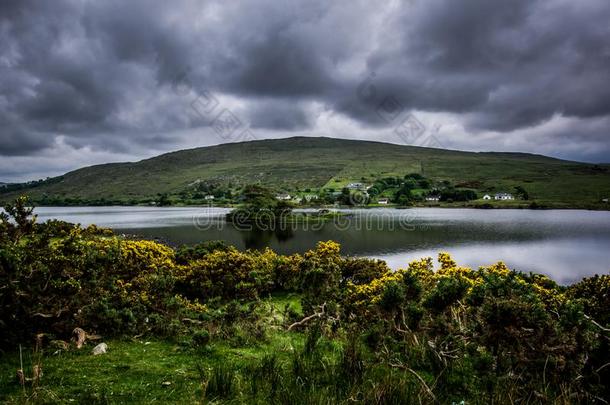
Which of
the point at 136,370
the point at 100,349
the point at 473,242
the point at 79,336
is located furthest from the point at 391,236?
the point at 136,370

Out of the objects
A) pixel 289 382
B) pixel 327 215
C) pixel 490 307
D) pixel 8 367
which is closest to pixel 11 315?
pixel 8 367

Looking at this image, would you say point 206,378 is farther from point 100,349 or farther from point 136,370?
point 100,349

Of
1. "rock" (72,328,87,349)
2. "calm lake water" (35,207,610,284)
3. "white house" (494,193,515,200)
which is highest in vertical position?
"rock" (72,328,87,349)

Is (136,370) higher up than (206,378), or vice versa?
(206,378)

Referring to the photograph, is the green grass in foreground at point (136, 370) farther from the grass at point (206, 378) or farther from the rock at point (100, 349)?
the rock at point (100, 349)

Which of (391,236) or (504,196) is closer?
(391,236)

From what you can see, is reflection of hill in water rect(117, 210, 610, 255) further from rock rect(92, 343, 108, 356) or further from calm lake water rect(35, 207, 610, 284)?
rock rect(92, 343, 108, 356)

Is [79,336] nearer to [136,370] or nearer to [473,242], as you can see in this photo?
[136,370]

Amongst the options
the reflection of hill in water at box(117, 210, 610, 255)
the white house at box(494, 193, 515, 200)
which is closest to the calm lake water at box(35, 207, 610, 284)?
the reflection of hill in water at box(117, 210, 610, 255)

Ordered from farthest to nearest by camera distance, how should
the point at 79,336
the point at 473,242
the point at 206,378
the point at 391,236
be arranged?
the point at 391,236 < the point at 473,242 < the point at 79,336 < the point at 206,378

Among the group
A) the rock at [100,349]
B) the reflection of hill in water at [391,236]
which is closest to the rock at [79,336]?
the rock at [100,349]

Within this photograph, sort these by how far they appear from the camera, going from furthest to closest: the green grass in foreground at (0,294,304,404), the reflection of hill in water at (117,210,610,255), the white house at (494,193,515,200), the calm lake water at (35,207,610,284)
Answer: the white house at (494,193,515,200), the reflection of hill in water at (117,210,610,255), the calm lake water at (35,207,610,284), the green grass in foreground at (0,294,304,404)

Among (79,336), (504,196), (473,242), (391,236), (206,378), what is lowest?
(473,242)

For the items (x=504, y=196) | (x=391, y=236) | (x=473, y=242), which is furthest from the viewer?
(x=504, y=196)
